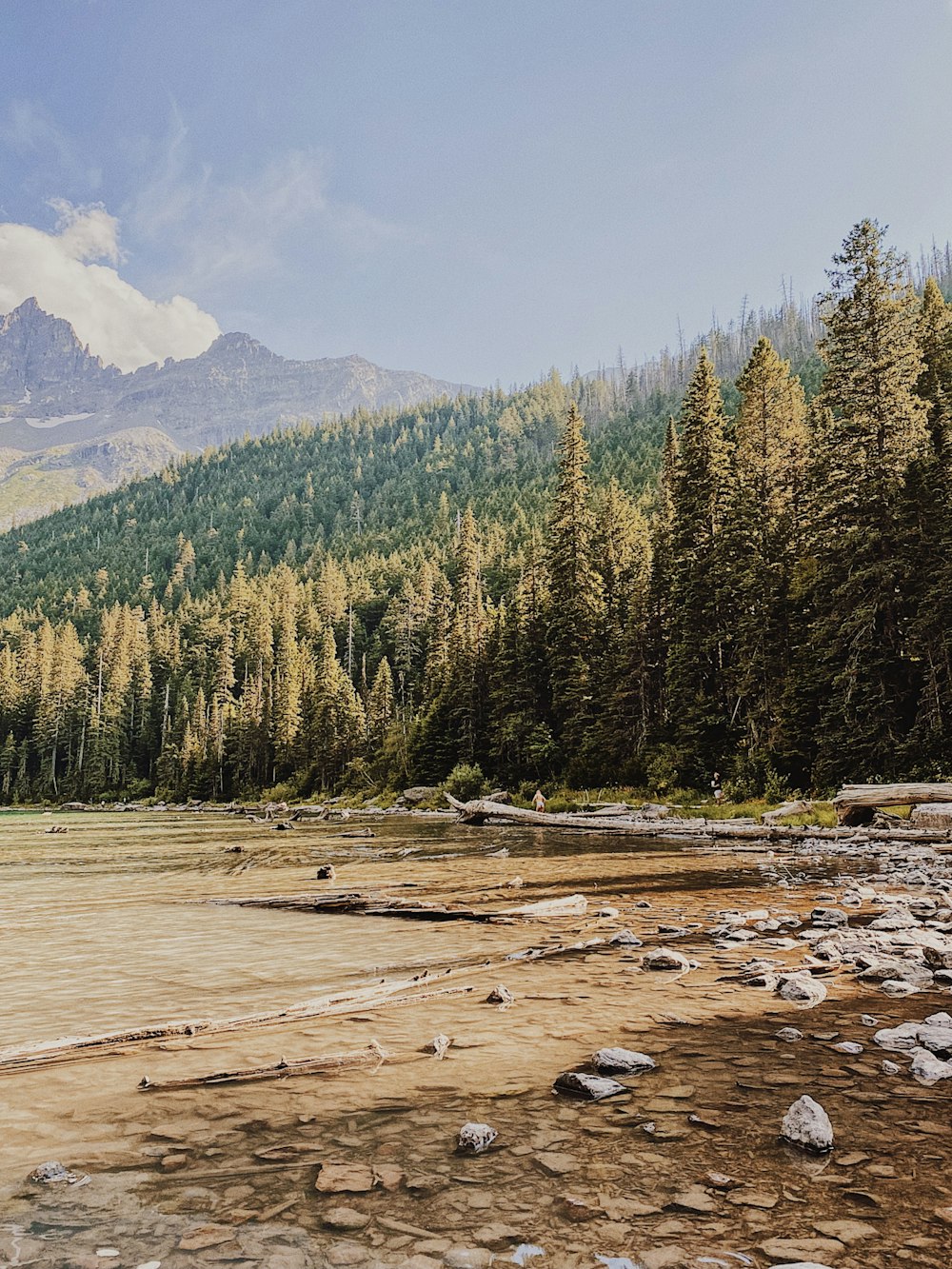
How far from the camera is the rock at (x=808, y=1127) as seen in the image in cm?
345

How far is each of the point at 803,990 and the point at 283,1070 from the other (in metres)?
4.21

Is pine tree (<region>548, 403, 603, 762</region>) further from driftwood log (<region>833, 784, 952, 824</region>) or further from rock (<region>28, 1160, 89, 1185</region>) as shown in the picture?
rock (<region>28, 1160, 89, 1185</region>)

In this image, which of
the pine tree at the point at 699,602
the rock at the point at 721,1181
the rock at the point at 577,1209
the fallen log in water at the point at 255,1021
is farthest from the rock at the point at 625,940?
the pine tree at the point at 699,602

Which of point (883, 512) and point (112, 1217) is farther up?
point (883, 512)

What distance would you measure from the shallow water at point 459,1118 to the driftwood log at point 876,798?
1226 centimetres

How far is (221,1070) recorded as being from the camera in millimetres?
4688

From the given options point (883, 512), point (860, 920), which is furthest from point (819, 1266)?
point (883, 512)

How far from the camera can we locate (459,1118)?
13.1 ft

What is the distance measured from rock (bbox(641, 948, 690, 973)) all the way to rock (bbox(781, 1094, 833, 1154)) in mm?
3552

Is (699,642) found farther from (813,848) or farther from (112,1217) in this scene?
(112,1217)

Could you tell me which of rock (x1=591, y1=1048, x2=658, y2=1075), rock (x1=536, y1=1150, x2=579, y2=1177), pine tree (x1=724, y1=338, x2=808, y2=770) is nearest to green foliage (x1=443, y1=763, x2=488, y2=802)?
pine tree (x1=724, y1=338, x2=808, y2=770)

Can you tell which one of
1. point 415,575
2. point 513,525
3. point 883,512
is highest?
point 513,525

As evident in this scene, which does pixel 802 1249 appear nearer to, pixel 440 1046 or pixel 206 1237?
pixel 206 1237

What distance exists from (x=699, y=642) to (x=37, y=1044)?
33.0m
